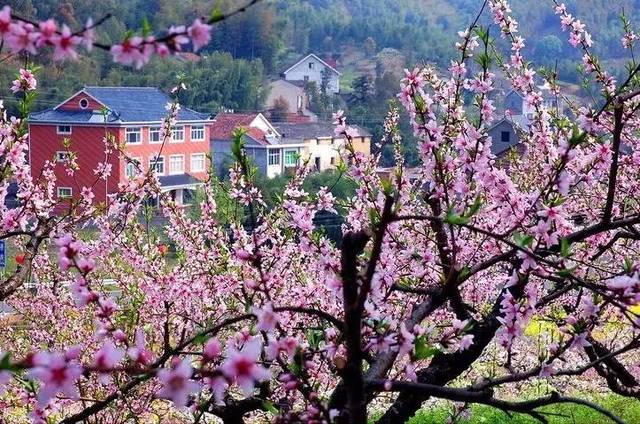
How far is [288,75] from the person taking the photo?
2061 inches

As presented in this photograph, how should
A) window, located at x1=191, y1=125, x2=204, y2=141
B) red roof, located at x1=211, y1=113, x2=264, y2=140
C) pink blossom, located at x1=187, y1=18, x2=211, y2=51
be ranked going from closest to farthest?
pink blossom, located at x1=187, y1=18, x2=211, y2=51 → window, located at x1=191, y1=125, x2=204, y2=141 → red roof, located at x1=211, y1=113, x2=264, y2=140

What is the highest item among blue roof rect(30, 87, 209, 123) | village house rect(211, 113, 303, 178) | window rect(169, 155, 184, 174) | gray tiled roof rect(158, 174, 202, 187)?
blue roof rect(30, 87, 209, 123)

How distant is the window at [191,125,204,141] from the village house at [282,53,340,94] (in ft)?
63.6

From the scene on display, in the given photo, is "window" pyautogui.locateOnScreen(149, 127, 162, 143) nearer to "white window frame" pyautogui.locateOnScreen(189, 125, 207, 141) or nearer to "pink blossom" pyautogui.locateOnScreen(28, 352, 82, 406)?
"white window frame" pyautogui.locateOnScreen(189, 125, 207, 141)

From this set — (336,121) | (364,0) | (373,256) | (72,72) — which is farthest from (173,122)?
(364,0)

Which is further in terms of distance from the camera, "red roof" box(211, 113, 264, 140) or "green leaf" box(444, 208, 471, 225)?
"red roof" box(211, 113, 264, 140)

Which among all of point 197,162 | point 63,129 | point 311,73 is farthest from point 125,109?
point 311,73

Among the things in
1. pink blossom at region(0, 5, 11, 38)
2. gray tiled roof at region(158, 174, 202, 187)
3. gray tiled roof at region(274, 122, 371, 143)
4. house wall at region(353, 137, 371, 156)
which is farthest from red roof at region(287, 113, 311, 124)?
pink blossom at region(0, 5, 11, 38)

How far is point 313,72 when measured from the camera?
53.9m

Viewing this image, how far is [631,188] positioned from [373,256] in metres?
3.15

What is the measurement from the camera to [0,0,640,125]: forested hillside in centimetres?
3834

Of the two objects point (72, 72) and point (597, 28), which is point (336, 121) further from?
point (597, 28)

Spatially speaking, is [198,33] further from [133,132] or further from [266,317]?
[133,132]

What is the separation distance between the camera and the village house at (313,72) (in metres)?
51.3
